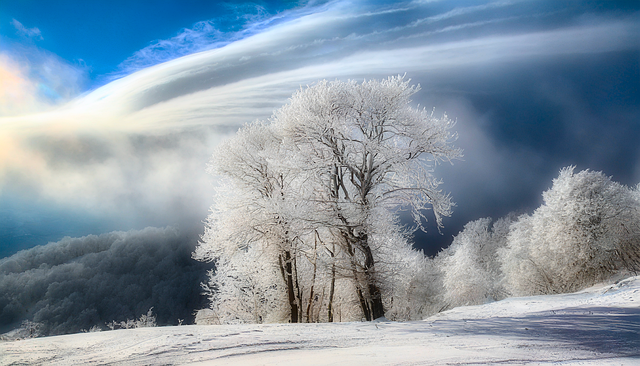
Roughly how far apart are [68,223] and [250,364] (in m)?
14.7

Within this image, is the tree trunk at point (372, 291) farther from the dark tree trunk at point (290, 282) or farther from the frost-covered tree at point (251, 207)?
the dark tree trunk at point (290, 282)

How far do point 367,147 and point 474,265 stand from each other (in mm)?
35451

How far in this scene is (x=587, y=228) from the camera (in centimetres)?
2231

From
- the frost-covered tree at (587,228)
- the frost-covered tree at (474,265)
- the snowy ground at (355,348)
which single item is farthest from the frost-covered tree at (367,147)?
the frost-covered tree at (474,265)

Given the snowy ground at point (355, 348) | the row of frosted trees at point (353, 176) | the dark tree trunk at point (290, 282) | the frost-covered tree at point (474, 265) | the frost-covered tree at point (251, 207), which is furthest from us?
the frost-covered tree at point (474, 265)

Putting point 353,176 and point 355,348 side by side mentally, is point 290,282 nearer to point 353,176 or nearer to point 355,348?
point 353,176

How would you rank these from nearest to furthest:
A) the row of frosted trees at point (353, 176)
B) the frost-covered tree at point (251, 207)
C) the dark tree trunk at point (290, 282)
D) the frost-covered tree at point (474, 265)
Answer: the row of frosted trees at point (353, 176)
the frost-covered tree at point (251, 207)
the dark tree trunk at point (290, 282)
the frost-covered tree at point (474, 265)

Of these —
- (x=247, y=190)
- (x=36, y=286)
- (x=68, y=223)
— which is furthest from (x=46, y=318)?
(x=247, y=190)

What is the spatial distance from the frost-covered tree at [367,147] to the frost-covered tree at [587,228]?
18771mm

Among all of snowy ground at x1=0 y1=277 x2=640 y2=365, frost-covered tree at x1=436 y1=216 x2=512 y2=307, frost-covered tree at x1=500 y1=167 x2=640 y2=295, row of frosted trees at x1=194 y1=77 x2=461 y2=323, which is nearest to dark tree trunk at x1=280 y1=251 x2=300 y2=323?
row of frosted trees at x1=194 y1=77 x2=461 y2=323

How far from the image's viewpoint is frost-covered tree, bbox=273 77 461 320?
1055 cm

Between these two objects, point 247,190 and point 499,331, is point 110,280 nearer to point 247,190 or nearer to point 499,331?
point 247,190

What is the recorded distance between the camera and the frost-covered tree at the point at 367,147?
10555 millimetres

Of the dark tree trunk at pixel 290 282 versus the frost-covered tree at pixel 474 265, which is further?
the frost-covered tree at pixel 474 265
